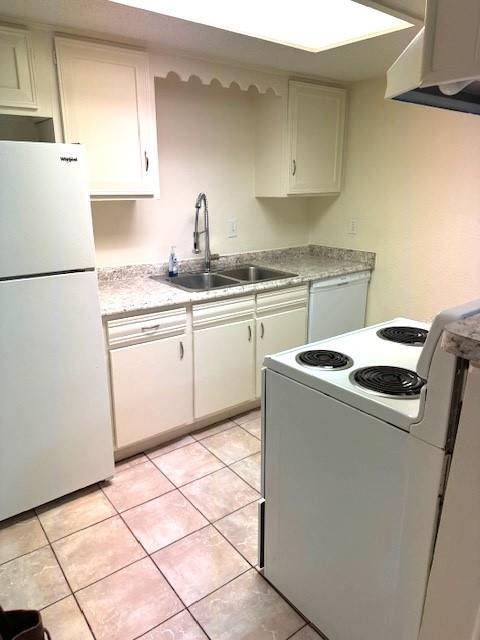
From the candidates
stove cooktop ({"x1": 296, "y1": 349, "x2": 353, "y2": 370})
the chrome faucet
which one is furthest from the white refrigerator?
the chrome faucet

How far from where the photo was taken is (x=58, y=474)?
2.20 metres

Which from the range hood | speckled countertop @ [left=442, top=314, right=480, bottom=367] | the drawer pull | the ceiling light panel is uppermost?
the ceiling light panel

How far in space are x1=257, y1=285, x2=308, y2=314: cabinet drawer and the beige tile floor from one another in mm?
973

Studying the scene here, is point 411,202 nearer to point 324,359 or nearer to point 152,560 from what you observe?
point 324,359

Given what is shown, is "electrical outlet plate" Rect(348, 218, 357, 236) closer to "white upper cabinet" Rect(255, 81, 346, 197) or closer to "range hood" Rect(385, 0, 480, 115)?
"white upper cabinet" Rect(255, 81, 346, 197)

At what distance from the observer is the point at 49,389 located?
208cm

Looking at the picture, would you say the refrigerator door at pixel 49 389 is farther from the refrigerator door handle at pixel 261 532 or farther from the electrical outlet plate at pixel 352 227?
the electrical outlet plate at pixel 352 227

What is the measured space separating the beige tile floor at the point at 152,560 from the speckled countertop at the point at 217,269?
0.96m

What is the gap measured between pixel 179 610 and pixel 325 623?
0.55 meters

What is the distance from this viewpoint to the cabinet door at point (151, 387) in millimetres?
2447

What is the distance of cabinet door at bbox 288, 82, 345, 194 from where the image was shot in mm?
3186

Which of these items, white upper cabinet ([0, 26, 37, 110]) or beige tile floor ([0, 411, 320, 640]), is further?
white upper cabinet ([0, 26, 37, 110])

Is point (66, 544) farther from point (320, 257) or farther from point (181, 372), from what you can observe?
point (320, 257)

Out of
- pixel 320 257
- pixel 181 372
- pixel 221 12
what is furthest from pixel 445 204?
pixel 181 372
